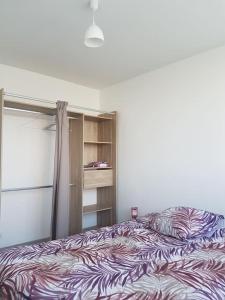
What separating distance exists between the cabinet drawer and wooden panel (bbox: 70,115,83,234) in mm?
93

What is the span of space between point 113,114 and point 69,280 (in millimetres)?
2840

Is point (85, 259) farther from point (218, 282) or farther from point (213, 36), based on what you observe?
point (213, 36)

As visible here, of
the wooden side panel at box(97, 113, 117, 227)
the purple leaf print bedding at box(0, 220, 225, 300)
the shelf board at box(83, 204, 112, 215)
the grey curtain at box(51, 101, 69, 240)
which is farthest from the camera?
the wooden side panel at box(97, 113, 117, 227)

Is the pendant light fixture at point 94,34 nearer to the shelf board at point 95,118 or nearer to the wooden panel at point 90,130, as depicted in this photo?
the shelf board at point 95,118

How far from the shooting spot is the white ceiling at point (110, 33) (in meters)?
2.03

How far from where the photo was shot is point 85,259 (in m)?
1.71

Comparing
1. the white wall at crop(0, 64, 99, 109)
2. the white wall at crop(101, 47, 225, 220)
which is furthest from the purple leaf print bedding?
the white wall at crop(0, 64, 99, 109)

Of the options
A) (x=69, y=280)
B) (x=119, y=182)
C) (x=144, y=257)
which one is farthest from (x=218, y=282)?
(x=119, y=182)

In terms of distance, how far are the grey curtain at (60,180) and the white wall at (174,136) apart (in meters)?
1.00

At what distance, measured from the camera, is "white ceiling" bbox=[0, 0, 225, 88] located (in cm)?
203

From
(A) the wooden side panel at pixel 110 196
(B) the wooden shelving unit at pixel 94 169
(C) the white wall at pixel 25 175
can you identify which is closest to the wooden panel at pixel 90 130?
(B) the wooden shelving unit at pixel 94 169

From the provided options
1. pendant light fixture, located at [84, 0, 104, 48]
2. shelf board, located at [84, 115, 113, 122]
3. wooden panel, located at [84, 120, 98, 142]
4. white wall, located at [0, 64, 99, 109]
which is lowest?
wooden panel, located at [84, 120, 98, 142]

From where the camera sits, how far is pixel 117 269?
62.7 inches

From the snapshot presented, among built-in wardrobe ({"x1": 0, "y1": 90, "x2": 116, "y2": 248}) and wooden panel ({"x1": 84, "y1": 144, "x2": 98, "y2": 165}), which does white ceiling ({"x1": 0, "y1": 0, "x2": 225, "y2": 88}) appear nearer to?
built-in wardrobe ({"x1": 0, "y1": 90, "x2": 116, "y2": 248})
